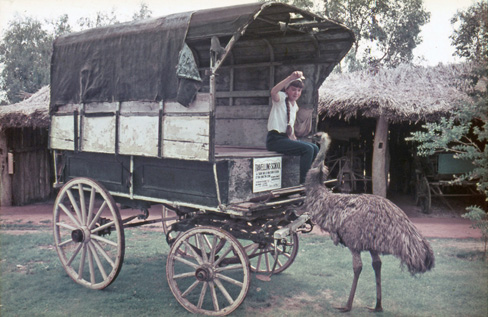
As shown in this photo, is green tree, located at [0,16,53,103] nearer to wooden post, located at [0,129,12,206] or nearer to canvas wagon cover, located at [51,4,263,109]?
wooden post, located at [0,129,12,206]

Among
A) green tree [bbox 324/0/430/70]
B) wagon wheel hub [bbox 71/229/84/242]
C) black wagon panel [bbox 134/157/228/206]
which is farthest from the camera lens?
green tree [bbox 324/0/430/70]

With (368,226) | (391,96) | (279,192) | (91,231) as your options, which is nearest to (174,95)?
(279,192)

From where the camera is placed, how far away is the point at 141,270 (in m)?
6.19

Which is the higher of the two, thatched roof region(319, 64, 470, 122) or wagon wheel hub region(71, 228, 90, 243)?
thatched roof region(319, 64, 470, 122)

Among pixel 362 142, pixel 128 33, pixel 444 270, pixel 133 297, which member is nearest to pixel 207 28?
pixel 128 33

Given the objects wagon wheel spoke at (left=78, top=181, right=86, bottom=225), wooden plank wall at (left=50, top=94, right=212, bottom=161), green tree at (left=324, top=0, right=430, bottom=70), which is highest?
green tree at (left=324, top=0, right=430, bottom=70)

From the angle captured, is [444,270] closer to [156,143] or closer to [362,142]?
[156,143]

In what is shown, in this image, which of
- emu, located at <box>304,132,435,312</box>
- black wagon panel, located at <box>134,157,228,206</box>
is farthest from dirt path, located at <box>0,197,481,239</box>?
black wagon panel, located at <box>134,157,228,206</box>

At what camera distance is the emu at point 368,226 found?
4180 mm

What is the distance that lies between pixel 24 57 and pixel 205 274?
18.0m

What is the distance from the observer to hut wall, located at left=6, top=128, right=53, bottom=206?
12109mm

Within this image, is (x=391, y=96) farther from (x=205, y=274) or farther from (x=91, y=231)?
(x=91, y=231)

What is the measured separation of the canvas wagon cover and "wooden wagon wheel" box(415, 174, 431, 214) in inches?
323

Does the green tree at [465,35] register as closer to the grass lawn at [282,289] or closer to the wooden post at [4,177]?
the grass lawn at [282,289]
